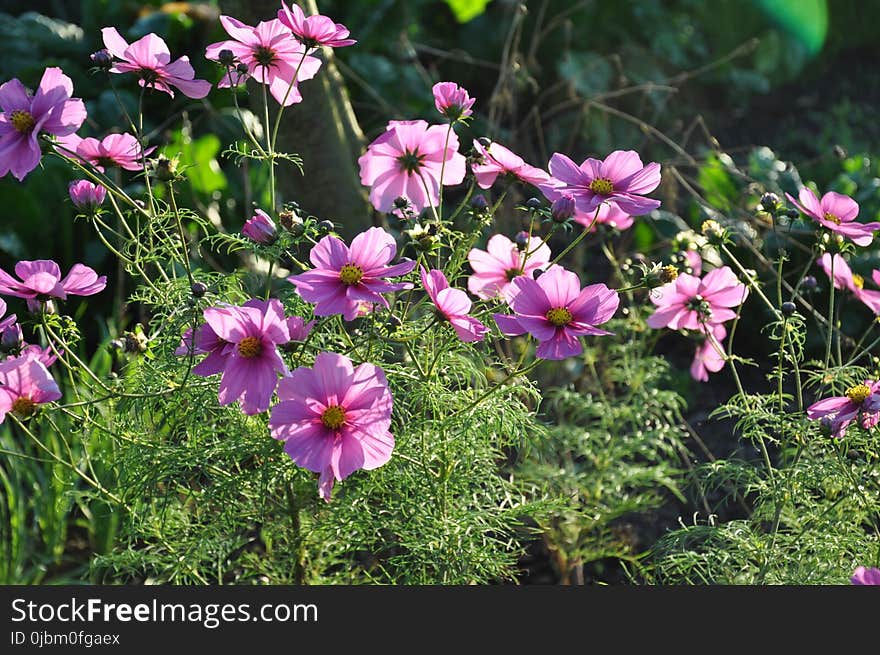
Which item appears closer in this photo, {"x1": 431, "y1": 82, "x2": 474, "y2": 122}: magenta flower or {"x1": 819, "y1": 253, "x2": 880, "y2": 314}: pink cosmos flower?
{"x1": 431, "y1": 82, "x2": 474, "y2": 122}: magenta flower

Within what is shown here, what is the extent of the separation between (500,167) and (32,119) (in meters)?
0.60

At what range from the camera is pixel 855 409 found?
1392mm

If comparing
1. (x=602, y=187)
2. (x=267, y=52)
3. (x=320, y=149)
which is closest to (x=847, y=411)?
(x=602, y=187)

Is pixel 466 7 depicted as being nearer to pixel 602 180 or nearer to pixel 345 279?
pixel 602 180

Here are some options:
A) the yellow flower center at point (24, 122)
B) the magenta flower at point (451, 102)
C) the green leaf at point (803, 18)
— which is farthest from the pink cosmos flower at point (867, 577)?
the green leaf at point (803, 18)

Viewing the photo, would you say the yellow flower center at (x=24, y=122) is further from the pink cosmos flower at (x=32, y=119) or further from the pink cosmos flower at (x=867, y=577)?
the pink cosmos flower at (x=867, y=577)

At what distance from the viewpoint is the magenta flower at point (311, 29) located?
1390 mm

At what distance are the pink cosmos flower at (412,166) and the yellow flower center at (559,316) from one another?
0.33m

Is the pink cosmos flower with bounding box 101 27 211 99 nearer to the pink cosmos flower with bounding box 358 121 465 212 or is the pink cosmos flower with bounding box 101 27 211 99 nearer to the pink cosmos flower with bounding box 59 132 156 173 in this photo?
the pink cosmos flower with bounding box 59 132 156 173

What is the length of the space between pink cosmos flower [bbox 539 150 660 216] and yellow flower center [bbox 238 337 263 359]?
1.34 feet

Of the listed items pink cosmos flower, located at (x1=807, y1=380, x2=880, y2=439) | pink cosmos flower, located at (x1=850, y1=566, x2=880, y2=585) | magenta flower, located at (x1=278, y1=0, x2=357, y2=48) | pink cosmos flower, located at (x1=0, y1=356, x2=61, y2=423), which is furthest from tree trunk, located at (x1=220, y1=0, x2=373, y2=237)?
pink cosmos flower, located at (x1=850, y1=566, x2=880, y2=585)

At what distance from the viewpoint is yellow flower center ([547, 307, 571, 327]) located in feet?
4.18

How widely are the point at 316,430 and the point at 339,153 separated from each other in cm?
122

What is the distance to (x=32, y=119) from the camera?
1.34 meters
